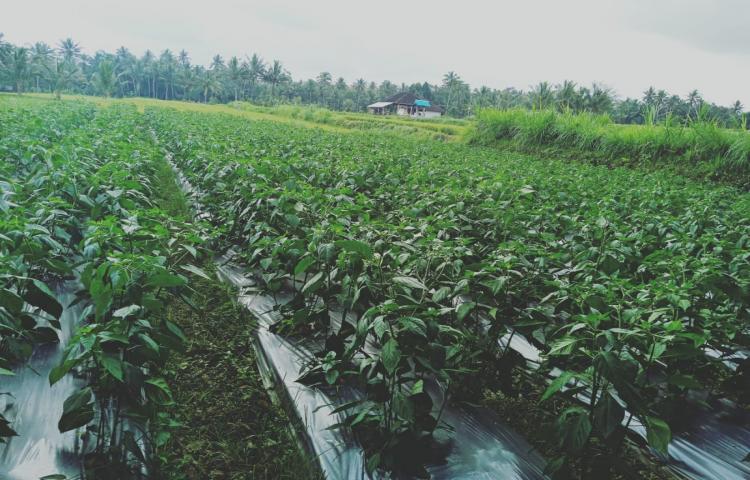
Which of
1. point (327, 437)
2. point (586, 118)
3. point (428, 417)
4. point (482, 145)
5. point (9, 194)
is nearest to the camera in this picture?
point (428, 417)

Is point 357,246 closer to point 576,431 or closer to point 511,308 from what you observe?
point 511,308

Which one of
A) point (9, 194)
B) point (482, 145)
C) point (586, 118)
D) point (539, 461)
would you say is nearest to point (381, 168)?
point (9, 194)

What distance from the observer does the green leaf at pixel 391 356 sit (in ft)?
5.30

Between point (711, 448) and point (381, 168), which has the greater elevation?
point (381, 168)

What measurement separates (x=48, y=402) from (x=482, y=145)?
50.9 ft

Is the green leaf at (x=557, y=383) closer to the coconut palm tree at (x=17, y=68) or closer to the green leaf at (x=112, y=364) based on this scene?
the green leaf at (x=112, y=364)

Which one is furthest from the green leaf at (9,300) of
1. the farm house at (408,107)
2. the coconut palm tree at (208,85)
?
the coconut palm tree at (208,85)

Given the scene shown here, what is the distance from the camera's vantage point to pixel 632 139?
1107 centimetres

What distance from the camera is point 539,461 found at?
2.06 m

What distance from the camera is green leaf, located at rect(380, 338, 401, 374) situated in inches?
63.6

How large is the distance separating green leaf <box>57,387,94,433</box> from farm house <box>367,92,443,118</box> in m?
56.1

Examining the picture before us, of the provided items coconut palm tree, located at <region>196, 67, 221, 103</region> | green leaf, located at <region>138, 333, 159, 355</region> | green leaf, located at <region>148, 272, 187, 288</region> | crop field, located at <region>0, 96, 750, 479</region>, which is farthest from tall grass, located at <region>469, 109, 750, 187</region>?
coconut palm tree, located at <region>196, 67, 221, 103</region>

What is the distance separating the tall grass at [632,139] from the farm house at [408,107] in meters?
41.4

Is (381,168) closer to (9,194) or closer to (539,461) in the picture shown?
(9,194)
